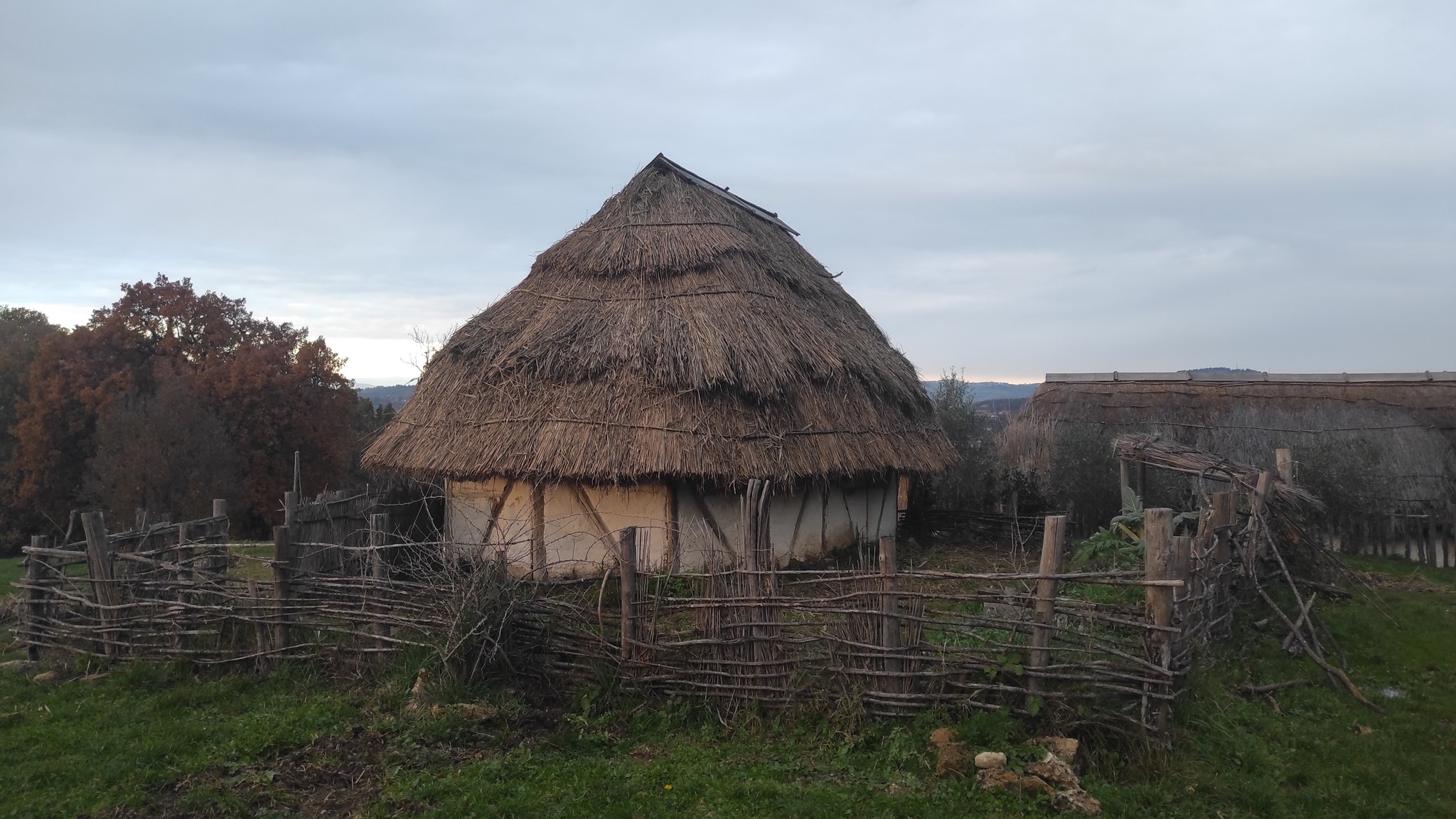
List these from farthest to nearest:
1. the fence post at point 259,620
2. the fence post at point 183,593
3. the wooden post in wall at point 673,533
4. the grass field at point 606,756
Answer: the wooden post in wall at point 673,533 → the fence post at point 183,593 → the fence post at point 259,620 → the grass field at point 606,756

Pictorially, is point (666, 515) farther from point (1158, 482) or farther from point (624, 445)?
point (1158, 482)

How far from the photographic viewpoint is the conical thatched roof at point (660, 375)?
957 centimetres

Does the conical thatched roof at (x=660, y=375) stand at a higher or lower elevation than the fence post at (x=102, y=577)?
higher

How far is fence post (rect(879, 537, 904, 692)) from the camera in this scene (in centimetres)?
555

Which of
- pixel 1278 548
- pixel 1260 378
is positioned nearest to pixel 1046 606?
pixel 1278 548

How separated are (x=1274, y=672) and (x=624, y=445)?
6.59 metres

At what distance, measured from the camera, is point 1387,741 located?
224 inches

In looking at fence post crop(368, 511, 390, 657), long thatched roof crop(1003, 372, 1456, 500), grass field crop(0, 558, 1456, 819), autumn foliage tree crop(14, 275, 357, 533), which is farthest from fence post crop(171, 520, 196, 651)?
long thatched roof crop(1003, 372, 1456, 500)

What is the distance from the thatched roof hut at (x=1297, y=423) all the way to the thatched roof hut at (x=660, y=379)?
6030mm

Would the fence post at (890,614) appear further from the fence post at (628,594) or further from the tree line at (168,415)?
the tree line at (168,415)

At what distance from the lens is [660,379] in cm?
977

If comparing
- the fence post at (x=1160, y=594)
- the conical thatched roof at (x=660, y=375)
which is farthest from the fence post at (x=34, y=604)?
the fence post at (x=1160, y=594)

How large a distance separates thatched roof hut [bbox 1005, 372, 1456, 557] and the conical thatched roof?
608cm

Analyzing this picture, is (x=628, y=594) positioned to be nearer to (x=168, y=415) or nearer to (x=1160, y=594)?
(x=1160, y=594)
